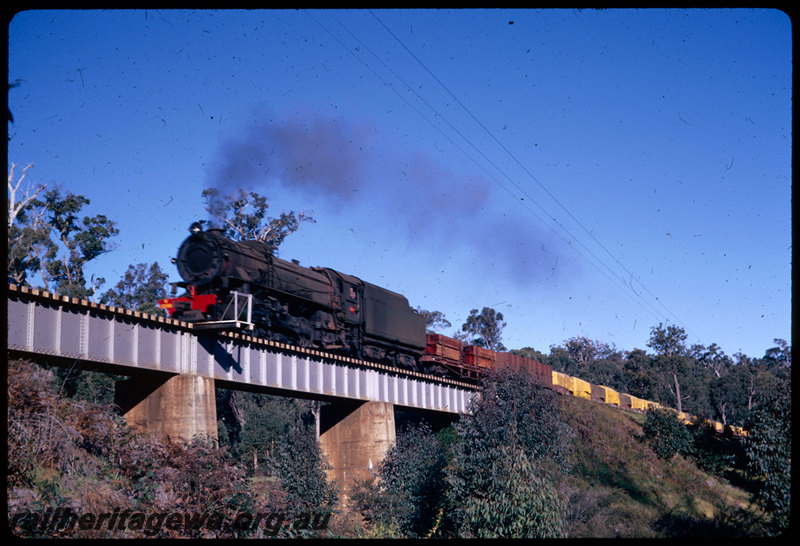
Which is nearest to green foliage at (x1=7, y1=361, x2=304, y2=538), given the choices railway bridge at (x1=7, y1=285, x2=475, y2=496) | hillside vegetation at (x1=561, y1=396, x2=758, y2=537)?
railway bridge at (x1=7, y1=285, x2=475, y2=496)

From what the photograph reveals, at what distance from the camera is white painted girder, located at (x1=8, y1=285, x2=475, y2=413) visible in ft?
75.7

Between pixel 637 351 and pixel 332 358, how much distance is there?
289ft

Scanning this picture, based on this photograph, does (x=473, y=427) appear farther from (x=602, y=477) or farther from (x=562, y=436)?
(x=602, y=477)

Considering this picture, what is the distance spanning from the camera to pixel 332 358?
3616 cm

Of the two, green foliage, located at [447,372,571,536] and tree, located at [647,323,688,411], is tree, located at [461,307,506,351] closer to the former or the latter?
tree, located at [647,323,688,411]

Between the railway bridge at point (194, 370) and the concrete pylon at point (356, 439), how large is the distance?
0.05 m

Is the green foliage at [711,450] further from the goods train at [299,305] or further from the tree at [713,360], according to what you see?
the tree at [713,360]

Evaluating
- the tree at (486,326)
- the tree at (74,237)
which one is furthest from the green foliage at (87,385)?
the tree at (486,326)

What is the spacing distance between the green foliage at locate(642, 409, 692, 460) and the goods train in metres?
15.3

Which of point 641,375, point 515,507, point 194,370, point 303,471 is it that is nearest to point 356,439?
point 303,471

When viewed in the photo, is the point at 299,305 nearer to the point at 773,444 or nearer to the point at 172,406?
the point at 172,406

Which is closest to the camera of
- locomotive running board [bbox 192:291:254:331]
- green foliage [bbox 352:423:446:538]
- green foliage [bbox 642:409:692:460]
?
locomotive running board [bbox 192:291:254:331]

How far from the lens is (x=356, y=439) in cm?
3962
